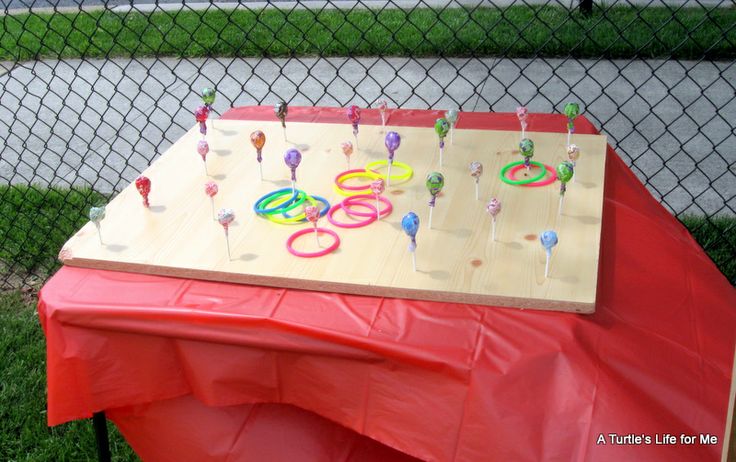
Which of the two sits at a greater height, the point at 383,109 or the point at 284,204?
the point at 383,109

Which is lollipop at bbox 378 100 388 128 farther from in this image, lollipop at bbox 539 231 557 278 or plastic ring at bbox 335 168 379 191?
lollipop at bbox 539 231 557 278

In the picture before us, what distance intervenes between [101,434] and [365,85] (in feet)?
10.3

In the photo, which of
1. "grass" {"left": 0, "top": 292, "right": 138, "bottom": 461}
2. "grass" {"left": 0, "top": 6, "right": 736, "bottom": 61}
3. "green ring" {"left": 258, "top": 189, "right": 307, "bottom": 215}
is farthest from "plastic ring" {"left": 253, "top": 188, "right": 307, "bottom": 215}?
"grass" {"left": 0, "top": 6, "right": 736, "bottom": 61}

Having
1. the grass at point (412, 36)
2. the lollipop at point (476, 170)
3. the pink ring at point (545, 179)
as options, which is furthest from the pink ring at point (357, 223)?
the grass at point (412, 36)

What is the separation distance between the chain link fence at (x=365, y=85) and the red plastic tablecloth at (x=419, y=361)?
146 centimetres

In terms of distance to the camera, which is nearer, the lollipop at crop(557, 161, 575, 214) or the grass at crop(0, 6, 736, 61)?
the lollipop at crop(557, 161, 575, 214)

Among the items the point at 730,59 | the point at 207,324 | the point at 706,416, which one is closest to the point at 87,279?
the point at 207,324

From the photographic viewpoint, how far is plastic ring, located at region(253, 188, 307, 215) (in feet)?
5.56

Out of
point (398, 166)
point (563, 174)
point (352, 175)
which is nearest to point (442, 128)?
point (398, 166)

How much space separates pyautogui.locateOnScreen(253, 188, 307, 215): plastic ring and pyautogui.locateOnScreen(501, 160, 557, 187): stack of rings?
18.2 inches

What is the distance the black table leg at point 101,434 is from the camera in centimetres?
171

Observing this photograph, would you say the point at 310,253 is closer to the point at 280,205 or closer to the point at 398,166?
the point at 280,205

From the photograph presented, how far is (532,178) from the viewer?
177 cm

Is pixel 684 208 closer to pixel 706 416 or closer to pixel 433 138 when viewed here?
pixel 433 138
